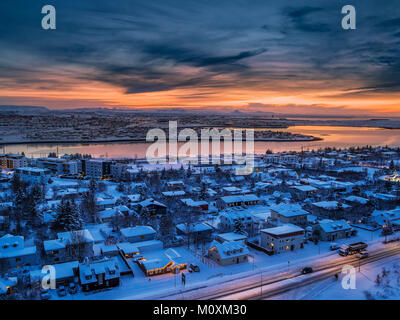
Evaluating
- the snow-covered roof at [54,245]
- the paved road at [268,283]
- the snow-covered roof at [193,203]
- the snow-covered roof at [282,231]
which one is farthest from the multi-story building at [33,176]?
the paved road at [268,283]

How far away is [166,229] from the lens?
25.5ft

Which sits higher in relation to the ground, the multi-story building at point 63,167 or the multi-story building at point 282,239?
the multi-story building at point 63,167

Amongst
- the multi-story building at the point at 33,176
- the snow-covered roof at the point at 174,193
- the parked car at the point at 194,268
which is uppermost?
the multi-story building at the point at 33,176

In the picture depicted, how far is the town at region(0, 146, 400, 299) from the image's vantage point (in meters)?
5.22

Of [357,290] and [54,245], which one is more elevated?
[54,245]

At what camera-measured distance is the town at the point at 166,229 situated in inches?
206

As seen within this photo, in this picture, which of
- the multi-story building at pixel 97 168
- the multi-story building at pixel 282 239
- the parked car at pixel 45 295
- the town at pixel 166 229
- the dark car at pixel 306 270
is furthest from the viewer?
the multi-story building at pixel 97 168

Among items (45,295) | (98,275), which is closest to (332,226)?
(98,275)

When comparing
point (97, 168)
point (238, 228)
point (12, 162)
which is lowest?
point (238, 228)

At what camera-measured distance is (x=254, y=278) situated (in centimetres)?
526

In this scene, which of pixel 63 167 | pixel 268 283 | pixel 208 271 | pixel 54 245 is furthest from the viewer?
pixel 63 167

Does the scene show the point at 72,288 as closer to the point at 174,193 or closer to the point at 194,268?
the point at 194,268

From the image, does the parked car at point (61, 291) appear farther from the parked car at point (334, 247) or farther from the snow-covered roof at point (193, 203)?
the snow-covered roof at point (193, 203)

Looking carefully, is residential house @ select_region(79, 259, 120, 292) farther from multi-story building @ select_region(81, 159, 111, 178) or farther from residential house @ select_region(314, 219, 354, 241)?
multi-story building @ select_region(81, 159, 111, 178)
